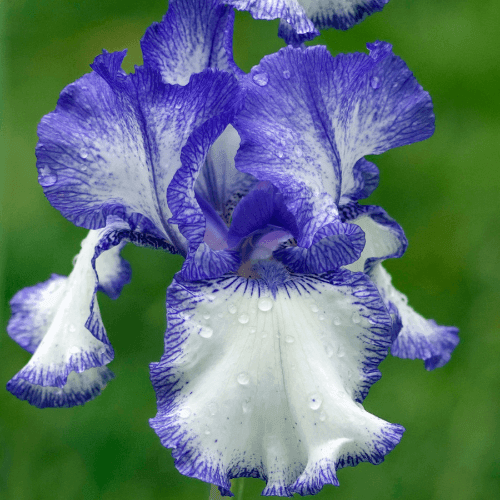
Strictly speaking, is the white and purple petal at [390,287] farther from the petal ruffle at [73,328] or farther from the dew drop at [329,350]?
the petal ruffle at [73,328]

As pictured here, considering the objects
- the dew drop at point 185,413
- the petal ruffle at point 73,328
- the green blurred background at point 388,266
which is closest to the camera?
the dew drop at point 185,413

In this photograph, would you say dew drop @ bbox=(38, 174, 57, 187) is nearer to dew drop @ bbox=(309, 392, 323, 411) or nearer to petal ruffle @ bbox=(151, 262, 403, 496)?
petal ruffle @ bbox=(151, 262, 403, 496)

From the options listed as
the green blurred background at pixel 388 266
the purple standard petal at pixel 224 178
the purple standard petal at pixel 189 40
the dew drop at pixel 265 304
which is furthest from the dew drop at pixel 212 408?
the green blurred background at pixel 388 266

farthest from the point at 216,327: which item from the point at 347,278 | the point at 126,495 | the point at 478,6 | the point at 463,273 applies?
the point at 478,6

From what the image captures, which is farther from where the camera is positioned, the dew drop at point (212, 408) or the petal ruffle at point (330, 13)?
the petal ruffle at point (330, 13)

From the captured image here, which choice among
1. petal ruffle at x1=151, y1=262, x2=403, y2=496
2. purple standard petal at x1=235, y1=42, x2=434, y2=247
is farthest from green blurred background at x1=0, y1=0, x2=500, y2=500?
purple standard petal at x1=235, y1=42, x2=434, y2=247

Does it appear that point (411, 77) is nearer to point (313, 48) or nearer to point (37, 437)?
point (313, 48)

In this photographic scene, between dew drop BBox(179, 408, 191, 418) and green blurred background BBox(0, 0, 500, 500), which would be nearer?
dew drop BBox(179, 408, 191, 418)
